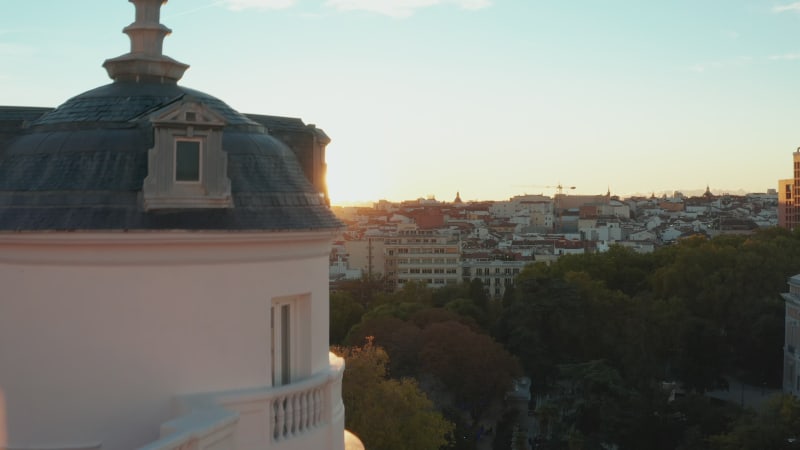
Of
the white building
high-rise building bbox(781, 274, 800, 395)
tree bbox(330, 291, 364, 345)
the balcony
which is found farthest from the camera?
tree bbox(330, 291, 364, 345)

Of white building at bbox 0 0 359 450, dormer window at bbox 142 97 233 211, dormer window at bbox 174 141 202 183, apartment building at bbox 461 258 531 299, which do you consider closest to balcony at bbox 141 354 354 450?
white building at bbox 0 0 359 450

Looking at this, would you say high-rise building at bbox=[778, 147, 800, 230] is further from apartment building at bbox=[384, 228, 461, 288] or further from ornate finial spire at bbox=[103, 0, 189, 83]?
ornate finial spire at bbox=[103, 0, 189, 83]

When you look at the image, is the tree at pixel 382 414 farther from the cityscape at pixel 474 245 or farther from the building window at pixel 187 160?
the cityscape at pixel 474 245

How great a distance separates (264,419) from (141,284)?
75.3 inches

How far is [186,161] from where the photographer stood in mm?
9117

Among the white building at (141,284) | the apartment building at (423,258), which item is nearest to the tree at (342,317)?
the apartment building at (423,258)

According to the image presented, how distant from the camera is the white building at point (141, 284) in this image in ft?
28.9

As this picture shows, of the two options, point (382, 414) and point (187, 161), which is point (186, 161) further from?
point (382, 414)

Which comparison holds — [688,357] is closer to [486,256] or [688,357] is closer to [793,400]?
[793,400]

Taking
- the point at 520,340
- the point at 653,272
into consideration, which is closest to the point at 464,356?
the point at 520,340

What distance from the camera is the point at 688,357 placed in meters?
58.2

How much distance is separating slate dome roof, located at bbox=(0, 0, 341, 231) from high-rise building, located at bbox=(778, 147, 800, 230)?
134861 millimetres

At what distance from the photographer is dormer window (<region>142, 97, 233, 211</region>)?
888cm

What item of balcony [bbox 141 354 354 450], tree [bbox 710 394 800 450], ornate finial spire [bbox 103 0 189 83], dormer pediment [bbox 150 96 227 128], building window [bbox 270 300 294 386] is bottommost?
tree [bbox 710 394 800 450]
